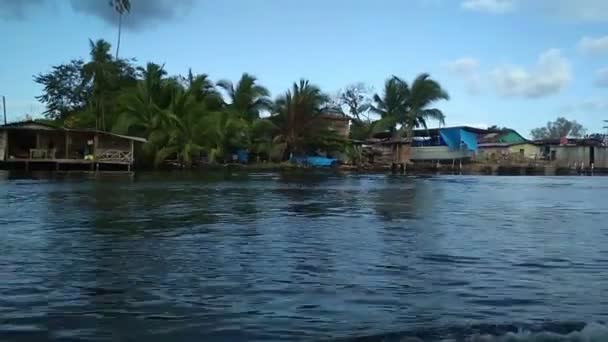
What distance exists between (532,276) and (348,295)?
2.63 m

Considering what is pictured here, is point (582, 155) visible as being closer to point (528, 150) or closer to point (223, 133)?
point (528, 150)

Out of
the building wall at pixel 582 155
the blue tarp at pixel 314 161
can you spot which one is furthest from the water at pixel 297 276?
the building wall at pixel 582 155

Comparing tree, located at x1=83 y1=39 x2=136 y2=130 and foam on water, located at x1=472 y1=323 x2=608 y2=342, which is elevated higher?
tree, located at x1=83 y1=39 x2=136 y2=130

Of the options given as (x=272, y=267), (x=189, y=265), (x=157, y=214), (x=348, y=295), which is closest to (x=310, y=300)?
(x=348, y=295)

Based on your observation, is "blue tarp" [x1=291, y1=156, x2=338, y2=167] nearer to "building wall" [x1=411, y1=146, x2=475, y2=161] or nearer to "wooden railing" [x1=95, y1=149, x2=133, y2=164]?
"building wall" [x1=411, y1=146, x2=475, y2=161]

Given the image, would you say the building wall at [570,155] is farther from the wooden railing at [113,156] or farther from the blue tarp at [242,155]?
the wooden railing at [113,156]

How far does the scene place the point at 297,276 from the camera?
25.0ft

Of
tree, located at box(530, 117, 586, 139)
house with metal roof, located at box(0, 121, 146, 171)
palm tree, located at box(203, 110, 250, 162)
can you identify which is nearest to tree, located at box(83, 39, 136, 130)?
house with metal roof, located at box(0, 121, 146, 171)

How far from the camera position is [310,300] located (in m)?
6.32

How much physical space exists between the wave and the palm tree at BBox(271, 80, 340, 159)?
47885mm

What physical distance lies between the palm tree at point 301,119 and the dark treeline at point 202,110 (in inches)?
3.3

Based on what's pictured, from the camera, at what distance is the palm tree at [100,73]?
51.1m

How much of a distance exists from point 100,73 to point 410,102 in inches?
1072

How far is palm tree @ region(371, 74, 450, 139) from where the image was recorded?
189 feet
